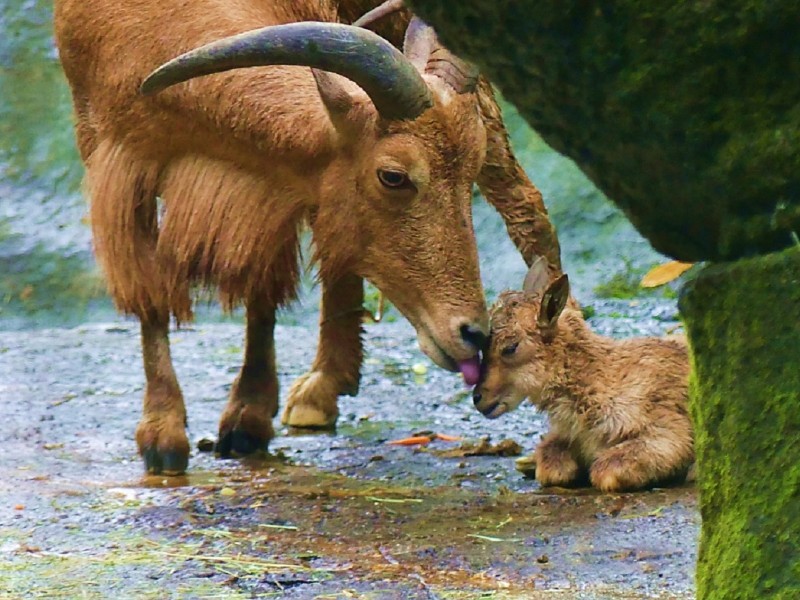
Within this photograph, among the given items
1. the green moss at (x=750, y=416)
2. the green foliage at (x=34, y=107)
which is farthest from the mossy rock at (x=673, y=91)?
the green foliage at (x=34, y=107)

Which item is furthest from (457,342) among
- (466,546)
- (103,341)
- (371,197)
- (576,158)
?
(103,341)

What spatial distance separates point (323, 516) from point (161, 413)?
127 cm

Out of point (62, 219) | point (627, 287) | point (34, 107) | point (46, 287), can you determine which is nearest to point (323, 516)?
point (627, 287)

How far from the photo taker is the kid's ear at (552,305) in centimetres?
511

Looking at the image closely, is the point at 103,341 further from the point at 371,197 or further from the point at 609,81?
the point at 609,81

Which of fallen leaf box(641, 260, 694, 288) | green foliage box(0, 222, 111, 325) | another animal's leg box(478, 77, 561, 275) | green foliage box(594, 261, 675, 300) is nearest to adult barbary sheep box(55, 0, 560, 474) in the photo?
another animal's leg box(478, 77, 561, 275)

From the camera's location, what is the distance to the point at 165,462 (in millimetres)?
5668

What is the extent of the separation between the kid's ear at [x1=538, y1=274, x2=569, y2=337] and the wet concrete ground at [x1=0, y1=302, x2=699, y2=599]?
62 centimetres

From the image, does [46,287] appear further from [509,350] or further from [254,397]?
[509,350]

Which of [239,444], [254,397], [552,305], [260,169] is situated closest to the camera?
[552,305]

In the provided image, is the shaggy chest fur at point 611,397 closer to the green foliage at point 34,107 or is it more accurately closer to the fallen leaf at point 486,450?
the fallen leaf at point 486,450

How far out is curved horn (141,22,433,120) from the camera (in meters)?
4.70

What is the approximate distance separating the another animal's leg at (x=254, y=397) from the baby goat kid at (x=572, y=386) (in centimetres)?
131

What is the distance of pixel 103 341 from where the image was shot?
9523 millimetres
